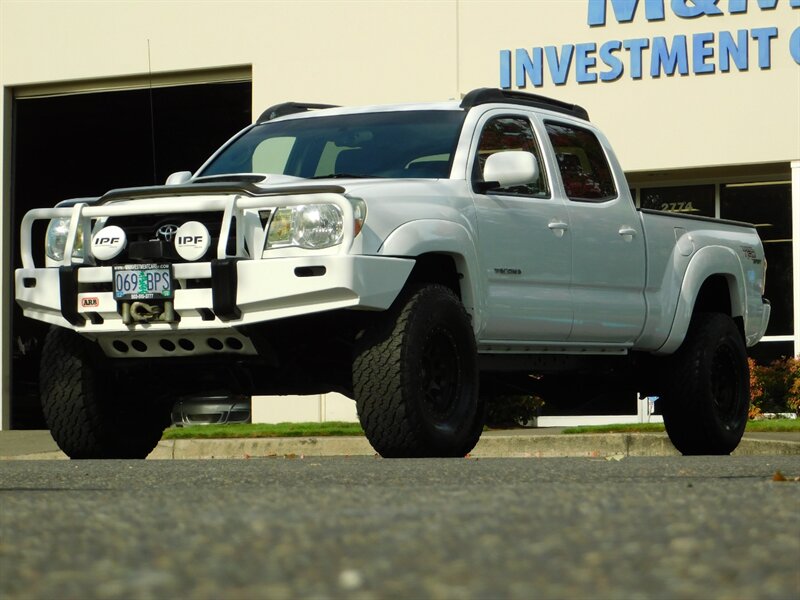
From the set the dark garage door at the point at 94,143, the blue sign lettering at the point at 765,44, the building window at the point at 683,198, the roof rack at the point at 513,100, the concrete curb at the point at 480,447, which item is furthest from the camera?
the dark garage door at the point at 94,143

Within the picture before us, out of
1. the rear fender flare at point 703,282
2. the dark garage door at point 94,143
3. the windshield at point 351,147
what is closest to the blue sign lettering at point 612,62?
the dark garage door at point 94,143

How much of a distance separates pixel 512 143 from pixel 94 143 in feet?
48.2

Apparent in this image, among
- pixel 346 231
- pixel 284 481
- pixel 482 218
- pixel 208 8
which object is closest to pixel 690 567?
pixel 284 481

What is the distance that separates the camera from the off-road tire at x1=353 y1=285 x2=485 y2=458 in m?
7.23

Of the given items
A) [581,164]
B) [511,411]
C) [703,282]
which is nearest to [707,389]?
[703,282]

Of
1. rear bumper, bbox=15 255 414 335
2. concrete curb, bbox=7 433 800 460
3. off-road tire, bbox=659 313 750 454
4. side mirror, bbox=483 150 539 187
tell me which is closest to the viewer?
rear bumper, bbox=15 255 414 335

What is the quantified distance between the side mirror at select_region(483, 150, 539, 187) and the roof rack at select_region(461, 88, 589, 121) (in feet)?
1.98

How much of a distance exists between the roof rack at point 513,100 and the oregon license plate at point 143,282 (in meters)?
2.16

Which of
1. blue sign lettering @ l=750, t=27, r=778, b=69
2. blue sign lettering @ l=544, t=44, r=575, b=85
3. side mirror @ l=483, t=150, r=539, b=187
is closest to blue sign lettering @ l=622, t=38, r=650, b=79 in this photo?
blue sign lettering @ l=544, t=44, r=575, b=85

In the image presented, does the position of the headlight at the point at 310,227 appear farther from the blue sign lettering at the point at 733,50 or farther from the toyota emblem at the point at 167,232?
the blue sign lettering at the point at 733,50

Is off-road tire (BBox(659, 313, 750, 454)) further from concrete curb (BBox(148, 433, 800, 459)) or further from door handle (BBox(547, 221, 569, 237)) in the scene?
concrete curb (BBox(148, 433, 800, 459))

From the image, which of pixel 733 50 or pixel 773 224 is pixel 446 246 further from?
pixel 773 224

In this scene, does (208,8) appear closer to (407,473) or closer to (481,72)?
(481,72)

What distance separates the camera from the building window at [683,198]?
59.7ft
